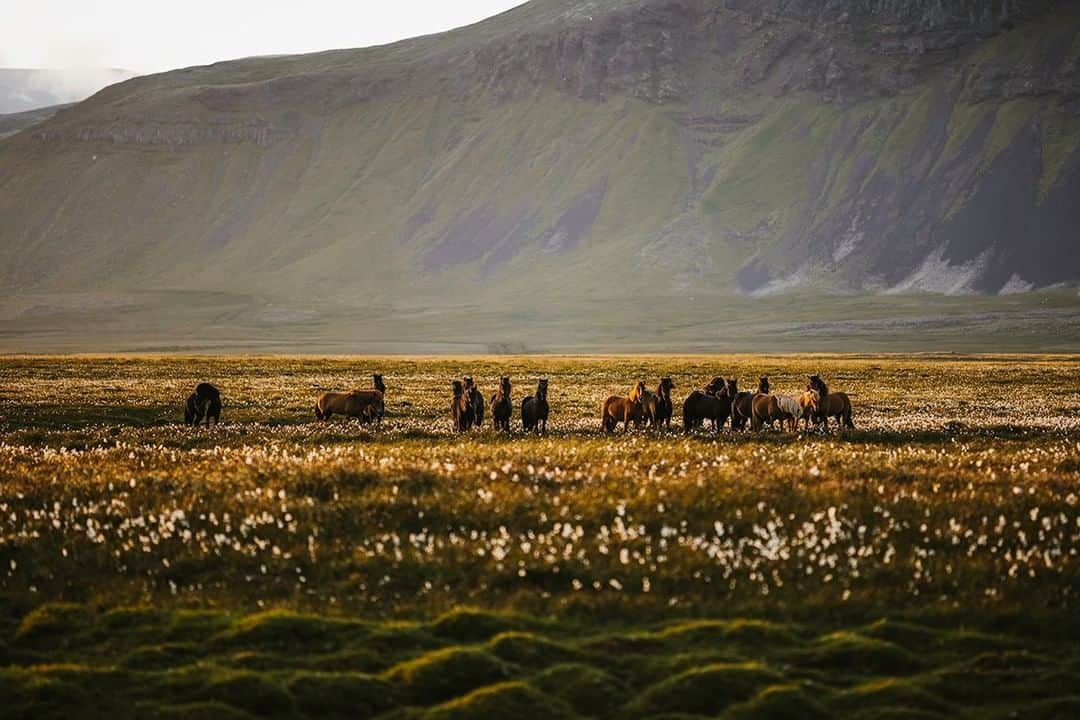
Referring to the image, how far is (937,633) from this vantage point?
1262 centimetres

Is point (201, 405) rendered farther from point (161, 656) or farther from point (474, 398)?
point (161, 656)

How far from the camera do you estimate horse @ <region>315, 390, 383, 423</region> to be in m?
38.0

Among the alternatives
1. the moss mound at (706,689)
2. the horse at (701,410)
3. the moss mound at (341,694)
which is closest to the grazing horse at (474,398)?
the horse at (701,410)

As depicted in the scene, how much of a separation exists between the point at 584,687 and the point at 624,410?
73.4ft

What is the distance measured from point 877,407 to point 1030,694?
3694 cm

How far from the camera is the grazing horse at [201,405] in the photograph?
121ft

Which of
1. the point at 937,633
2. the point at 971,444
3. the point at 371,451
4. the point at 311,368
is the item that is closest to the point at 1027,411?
the point at 971,444

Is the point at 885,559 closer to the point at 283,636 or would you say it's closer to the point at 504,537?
the point at 504,537

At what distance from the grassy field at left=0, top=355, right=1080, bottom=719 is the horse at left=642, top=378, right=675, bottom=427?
9554 millimetres

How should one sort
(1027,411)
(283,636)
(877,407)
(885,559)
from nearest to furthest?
1. (283,636)
2. (885,559)
3. (1027,411)
4. (877,407)

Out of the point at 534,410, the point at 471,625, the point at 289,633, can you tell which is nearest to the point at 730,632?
the point at 471,625

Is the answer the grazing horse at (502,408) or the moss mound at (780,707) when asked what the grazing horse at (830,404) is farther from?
the moss mound at (780,707)

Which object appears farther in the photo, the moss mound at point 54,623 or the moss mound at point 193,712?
the moss mound at point 54,623

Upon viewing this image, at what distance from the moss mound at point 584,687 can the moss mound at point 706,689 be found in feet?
0.99
